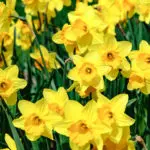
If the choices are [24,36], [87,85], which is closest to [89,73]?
[87,85]

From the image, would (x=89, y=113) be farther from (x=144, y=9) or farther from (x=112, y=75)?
(x=144, y=9)

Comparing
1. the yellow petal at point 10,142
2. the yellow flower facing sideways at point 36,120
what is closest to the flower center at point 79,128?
the yellow flower facing sideways at point 36,120

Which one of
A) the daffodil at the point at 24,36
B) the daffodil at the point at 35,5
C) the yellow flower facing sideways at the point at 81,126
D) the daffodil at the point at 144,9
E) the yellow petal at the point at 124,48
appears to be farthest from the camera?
the daffodil at the point at 24,36

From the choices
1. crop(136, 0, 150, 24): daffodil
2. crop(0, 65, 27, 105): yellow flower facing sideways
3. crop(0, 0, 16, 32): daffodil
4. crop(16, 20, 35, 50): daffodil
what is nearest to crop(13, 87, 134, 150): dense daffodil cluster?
crop(0, 65, 27, 105): yellow flower facing sideways

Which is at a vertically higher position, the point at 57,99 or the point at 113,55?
the point at 113,55

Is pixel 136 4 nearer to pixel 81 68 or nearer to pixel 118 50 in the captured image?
pixel 118 50

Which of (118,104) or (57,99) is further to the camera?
(57,99)

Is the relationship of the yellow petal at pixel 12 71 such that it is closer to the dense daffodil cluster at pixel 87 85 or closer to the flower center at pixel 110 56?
the dense daffodil cluster at pixel 87 85
